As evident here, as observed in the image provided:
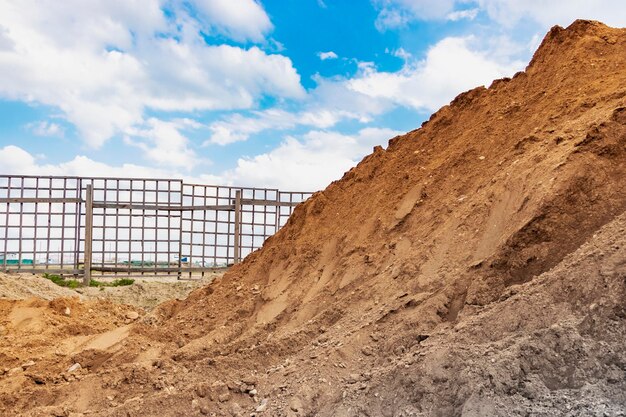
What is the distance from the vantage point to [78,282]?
15.6 meters

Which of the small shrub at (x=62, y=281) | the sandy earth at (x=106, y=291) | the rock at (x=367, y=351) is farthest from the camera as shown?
the small shrub at (x=62, y=281)

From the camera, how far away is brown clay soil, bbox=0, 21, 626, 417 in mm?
4125

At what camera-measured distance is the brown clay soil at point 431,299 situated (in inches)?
162

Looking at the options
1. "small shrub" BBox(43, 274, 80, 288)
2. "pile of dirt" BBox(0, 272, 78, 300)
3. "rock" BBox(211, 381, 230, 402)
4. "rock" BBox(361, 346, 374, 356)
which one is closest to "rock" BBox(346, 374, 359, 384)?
"rock" BBox(361, 346, 374, 356)

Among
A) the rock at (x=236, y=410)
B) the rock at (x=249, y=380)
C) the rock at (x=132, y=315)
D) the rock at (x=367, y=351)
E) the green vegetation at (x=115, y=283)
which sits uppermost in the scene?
the rock at (x=367, y=351)

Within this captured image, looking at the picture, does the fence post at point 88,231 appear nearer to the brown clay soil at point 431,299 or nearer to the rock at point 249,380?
the brown clay soil at point 431,299

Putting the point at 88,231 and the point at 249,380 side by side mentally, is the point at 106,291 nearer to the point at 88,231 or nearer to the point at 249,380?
the point at 88,231

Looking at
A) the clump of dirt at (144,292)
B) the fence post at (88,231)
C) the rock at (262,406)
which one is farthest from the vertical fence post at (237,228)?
the rock at (262,406)

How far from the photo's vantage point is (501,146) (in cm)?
691

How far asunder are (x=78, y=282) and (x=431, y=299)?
40.8 ft

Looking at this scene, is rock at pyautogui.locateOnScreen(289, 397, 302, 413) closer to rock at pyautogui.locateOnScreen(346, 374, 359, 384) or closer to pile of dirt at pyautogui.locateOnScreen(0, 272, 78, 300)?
rock at pyautogui.locateOnScreen(346, 374, 359, 384)

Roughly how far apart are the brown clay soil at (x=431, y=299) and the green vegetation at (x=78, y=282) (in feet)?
20.6

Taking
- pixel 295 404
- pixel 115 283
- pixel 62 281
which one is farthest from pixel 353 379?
pixel 62 281

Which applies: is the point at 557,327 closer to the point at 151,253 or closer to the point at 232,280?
the point at 232,280
